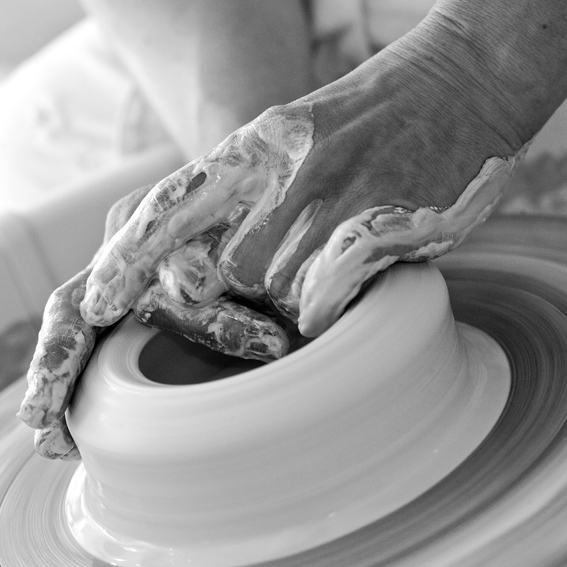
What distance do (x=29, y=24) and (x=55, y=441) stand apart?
2310 millimetres

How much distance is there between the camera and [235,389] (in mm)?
626

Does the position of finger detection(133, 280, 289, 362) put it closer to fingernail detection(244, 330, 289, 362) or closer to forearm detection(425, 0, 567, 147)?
fingernail detection(244, 330, 289, 362)

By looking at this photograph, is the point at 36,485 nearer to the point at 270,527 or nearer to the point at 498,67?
the point at 270,527

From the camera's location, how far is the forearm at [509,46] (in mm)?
861

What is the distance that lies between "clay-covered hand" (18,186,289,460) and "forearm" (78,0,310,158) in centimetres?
73

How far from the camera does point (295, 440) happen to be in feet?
1.97

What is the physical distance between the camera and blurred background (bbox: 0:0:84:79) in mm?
2623

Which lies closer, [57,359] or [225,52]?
[57,359]

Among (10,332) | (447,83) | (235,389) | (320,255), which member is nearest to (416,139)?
(447,83)

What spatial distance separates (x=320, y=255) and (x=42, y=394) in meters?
0.32

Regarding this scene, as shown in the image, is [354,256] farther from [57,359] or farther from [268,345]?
[57,359]

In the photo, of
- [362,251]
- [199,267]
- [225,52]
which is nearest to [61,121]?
[225,52]

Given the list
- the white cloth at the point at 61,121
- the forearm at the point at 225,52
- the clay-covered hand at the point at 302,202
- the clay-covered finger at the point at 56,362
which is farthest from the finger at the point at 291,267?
the white cloth at the point at 61,121

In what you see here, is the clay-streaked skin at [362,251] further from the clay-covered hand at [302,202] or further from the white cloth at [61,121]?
the white cloth at [61,121]
